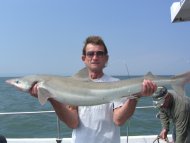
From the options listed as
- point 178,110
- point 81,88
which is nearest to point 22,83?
point 81,88

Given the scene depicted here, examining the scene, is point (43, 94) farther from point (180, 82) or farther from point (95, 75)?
point (180, 82)

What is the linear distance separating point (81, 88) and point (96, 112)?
1.16ft

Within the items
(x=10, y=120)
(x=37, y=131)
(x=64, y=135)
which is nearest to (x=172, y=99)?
(x=64, y=135)

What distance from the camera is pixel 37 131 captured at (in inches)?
560

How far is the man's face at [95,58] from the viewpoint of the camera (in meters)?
3.46

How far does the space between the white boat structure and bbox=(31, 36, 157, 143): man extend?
1.17 meters

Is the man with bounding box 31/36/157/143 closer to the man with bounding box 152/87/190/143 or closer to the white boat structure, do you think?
the white boat structure

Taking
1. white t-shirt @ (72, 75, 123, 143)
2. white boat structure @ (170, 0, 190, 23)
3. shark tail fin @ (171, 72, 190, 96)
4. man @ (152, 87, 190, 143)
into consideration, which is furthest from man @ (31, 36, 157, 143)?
man @ (152, 87, 190, 143)

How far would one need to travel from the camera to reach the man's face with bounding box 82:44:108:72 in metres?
3.46

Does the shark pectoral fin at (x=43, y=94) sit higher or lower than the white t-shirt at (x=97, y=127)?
higher

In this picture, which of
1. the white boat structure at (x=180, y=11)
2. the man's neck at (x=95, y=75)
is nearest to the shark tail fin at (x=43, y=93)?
the man's neck at (x=95, y=75)

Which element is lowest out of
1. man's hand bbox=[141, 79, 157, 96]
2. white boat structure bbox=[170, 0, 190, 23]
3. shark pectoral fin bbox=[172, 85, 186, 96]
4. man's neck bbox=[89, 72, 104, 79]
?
shark pectoral fin bbox=[172, 85, 186, 96]

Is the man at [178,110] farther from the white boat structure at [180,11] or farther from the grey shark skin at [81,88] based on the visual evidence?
the grey shark skin at [81,88]

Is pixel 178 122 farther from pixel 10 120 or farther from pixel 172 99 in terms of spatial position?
pixel 10 120
